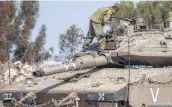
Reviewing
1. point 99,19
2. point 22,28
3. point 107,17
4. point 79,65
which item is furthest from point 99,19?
point 22,28

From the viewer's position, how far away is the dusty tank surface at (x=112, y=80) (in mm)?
12677

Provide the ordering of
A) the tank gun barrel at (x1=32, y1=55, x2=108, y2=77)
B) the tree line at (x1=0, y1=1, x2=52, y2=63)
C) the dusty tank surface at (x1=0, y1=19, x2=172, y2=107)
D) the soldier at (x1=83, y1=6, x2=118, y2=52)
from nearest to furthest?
the tank gun barrel at (x1=32, y1=55, x2=108, y2=77)
the dusty tank surface at (x1=0, y1=19, x2=172, y2=107)
the soldier at (x1=83, y1=6, x2=118, y2=52)
the tree line at (x1=0, y1=1, x2=52, y2=63)

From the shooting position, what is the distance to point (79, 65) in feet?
42.9

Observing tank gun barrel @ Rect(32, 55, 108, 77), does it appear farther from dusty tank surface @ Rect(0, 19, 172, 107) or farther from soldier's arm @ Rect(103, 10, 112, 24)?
soldier's arm @ Rect(103, 10, 112, 24)

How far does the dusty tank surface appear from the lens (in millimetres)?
12677

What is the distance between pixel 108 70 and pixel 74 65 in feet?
7.29

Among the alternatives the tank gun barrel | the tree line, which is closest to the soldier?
the tank gun barrel

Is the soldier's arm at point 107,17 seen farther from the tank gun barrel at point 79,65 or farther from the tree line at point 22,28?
the tree line at point 22,28

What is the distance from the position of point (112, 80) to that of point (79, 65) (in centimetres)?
102

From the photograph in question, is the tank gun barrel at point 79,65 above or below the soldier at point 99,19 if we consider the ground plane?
below

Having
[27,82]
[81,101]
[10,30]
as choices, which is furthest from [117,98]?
[10,30]

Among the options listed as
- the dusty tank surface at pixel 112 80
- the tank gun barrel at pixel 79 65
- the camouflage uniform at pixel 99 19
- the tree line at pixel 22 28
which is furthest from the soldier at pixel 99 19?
the tree line at pixel 22 28

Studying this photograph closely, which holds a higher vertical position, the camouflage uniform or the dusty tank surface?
the camouflage uniform

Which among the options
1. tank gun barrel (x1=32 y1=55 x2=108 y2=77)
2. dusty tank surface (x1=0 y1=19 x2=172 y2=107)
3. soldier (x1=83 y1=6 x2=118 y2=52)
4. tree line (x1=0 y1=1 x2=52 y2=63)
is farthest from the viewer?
tree line (x1=0 y1=1 x2=52 y2=63)
